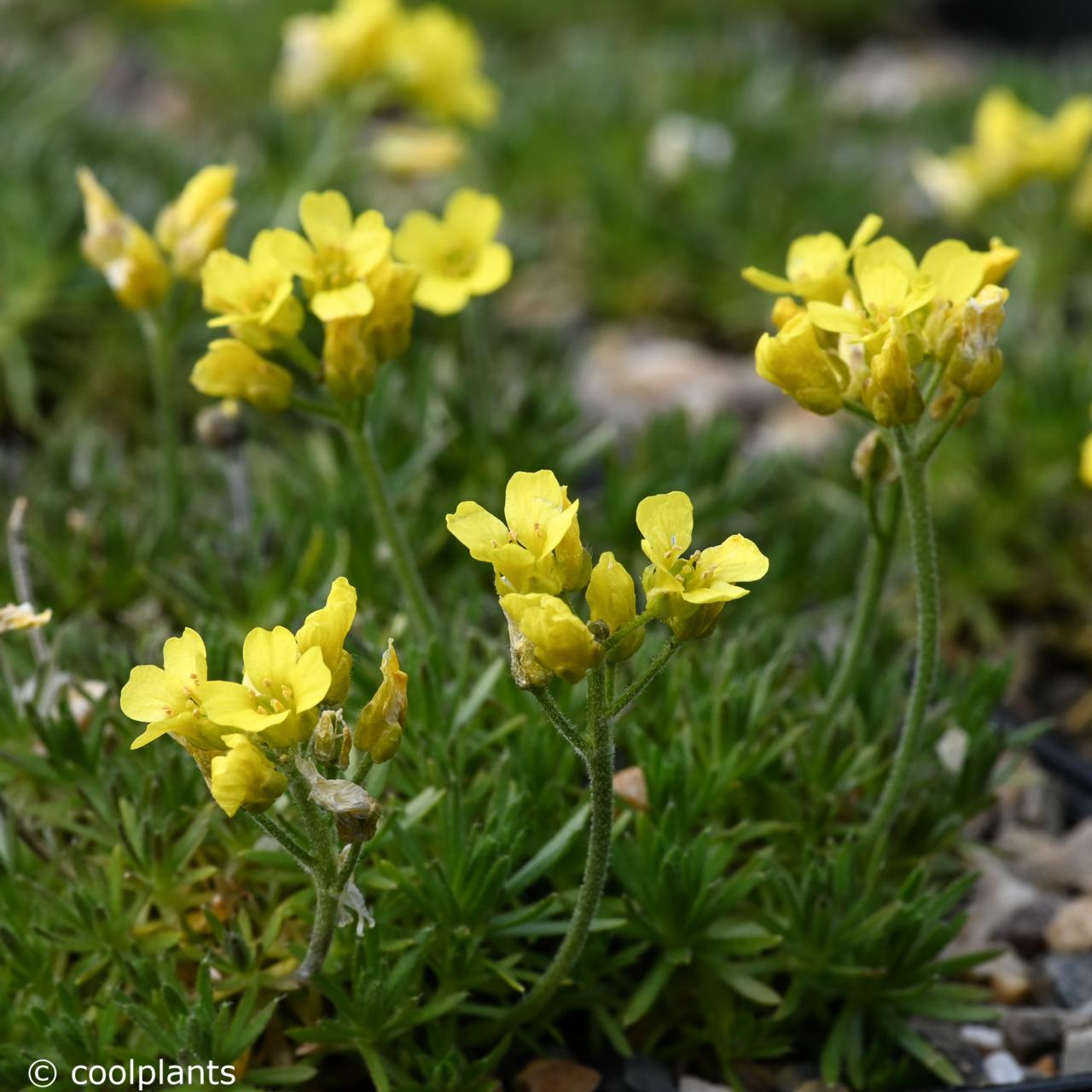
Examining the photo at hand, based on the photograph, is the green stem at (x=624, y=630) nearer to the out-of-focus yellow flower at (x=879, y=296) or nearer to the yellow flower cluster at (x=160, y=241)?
the out-of-focus yellow flower at (x=879, y=296)

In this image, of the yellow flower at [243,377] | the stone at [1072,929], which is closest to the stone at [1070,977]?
the stone at [1072,929]

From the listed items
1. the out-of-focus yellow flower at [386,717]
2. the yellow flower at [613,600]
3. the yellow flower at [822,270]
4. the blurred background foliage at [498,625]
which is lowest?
the blurred background foliage at [498,625]

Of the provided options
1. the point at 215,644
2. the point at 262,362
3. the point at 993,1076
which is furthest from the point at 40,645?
the point at 993,1076

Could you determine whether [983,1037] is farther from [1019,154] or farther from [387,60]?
[387,60]

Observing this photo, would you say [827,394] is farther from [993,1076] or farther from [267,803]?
[993,1076]

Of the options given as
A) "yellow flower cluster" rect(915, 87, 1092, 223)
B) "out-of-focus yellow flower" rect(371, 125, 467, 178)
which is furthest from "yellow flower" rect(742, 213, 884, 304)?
"out-of-focus yellow flower" rect(371, 125, 467, 178)

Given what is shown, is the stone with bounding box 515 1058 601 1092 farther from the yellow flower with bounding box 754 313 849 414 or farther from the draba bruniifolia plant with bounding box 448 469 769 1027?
the yellow flower with bounding box 754 313 849 414
